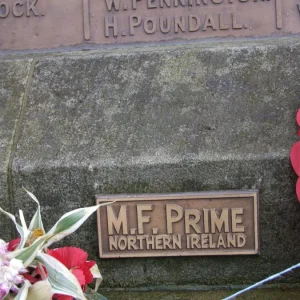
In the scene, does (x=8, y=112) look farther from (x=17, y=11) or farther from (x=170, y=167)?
(x=170, y=167)

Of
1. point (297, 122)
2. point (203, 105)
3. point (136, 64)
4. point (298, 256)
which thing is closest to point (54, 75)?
point (136, 64)

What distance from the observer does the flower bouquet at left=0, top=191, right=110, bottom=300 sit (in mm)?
1242

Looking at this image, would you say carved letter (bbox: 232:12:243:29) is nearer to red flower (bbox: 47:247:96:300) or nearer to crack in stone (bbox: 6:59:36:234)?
crack in stone (bbox: 6:59:36:234)

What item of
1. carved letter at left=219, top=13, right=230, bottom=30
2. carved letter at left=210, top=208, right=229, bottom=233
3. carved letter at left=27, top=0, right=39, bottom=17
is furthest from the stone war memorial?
carved letter at left=27, top=0, right=39, bottom=17

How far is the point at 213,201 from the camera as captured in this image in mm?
1977

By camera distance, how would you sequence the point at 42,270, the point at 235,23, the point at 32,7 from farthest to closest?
the point at 32,7 < the point at 235,23 < the point at 42,270

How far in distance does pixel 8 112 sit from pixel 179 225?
1.05 m

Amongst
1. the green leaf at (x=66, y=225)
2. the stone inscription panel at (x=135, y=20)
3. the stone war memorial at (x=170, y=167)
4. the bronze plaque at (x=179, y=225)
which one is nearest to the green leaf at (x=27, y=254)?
the green leaf at (x=66, y=225)

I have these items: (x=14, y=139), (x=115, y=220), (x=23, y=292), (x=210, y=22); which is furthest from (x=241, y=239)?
(x=210, y=22)

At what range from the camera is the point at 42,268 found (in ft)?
4.54

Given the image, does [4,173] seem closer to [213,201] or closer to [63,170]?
[63,170]

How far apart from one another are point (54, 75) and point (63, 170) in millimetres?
669

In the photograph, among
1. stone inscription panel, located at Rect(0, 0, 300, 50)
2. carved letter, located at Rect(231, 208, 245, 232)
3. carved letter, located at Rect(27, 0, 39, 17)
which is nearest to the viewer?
carved letter, located at Rect(231, 208, 245, 232)

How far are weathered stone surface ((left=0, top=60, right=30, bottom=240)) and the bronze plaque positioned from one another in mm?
444
